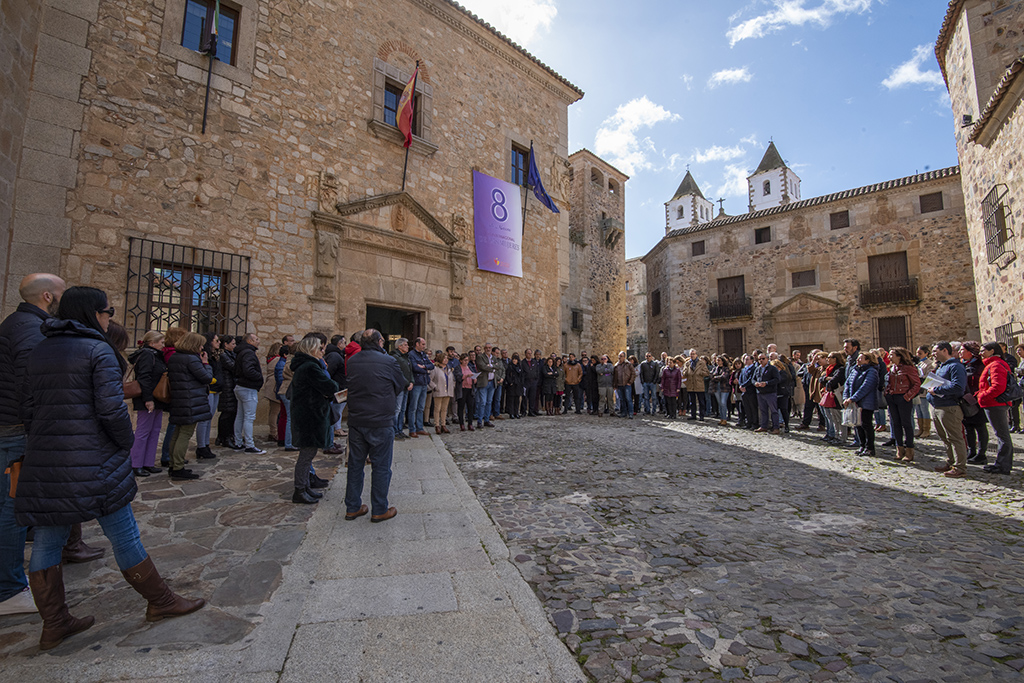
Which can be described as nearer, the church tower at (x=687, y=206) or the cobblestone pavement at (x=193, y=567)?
the cobblestone pavement at (x=193, y=567)

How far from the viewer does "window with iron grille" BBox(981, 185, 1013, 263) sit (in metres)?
9.84

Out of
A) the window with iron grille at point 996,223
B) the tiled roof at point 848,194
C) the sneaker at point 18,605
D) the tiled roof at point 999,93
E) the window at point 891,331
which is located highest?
the tiled roof at point 848,194

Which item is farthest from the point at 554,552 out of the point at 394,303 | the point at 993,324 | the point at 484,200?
the point at 993,324

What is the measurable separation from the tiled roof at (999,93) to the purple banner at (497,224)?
9.84 meters

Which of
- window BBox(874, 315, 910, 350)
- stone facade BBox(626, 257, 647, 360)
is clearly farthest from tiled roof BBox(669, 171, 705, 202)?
window BBox(874, 315, 910, 350)

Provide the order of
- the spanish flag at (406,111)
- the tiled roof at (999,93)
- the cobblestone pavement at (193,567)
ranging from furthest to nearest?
the spanish flag at (406,111)
the tiled roof at (999,93)
the cobblestone pavement at (193,567)

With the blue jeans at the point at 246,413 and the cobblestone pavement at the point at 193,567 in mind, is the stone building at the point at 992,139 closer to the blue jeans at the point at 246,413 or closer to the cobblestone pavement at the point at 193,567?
the cobblestone pavement at the point at 193,567

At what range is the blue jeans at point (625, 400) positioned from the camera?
40.3ft

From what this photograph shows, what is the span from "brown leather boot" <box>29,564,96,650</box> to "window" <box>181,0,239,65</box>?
861 cm

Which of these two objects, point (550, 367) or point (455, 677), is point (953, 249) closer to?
point (550, 367)

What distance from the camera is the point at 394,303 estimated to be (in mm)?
10008

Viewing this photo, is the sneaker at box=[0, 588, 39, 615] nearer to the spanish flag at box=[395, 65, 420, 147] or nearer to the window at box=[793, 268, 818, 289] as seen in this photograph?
the spanish flag at box=[395, 65, 420, 147]

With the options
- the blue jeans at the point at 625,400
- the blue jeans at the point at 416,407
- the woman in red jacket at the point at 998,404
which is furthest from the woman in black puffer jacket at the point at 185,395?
the blue jeans at the point at 625,400

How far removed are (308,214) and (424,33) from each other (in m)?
5.55
